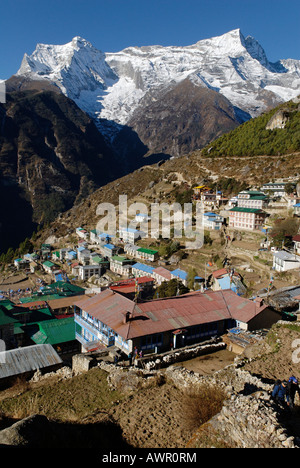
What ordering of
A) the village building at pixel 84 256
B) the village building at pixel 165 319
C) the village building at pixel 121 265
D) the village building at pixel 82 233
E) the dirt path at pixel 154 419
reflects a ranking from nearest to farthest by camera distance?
the dirt path at pixel 154 419 → the village building at pixel 165 319 → the village building at pixel 121 265 → the village building at pixel 84 256 → the village building at pixel 82 233

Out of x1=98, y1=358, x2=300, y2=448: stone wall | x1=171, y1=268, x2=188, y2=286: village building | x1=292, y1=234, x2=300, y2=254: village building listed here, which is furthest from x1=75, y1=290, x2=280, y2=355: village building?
x1=171, y1=268, x2=188, y2=286: village building

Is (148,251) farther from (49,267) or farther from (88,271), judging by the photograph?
(49,267)

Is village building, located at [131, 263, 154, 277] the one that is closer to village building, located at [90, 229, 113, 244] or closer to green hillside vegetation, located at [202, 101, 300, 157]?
village building, located at [90, 229, 113, 244]

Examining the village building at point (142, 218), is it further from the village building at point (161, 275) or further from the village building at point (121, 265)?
the village building at point (161, 275)

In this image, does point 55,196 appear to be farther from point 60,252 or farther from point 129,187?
point 60,252

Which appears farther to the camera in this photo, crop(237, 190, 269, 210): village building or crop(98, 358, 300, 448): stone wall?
crop(237, 190, 269, 210): village building

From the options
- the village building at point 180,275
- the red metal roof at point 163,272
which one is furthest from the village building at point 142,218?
the village building at point 180,275

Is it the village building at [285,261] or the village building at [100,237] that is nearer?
the village building at [285,261]
